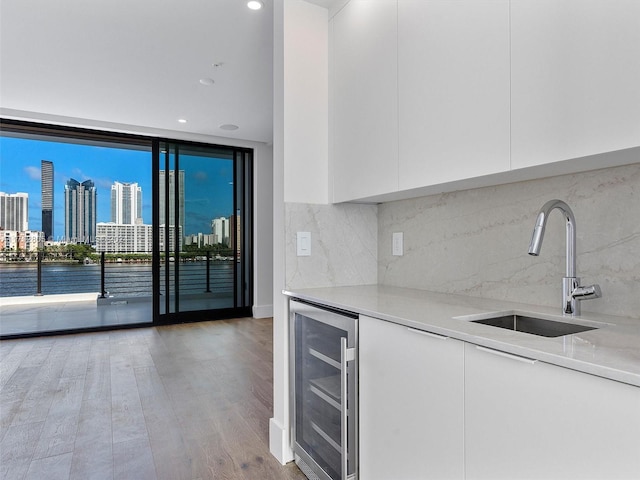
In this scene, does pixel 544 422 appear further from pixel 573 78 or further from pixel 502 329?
pixel 573 78

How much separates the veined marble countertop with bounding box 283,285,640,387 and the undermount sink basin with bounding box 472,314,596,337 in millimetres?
21

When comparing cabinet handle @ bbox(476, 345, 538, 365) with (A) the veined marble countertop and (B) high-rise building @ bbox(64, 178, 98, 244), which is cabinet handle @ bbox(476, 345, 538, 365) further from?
(B) high-rise building @ bbox(64, 178, 98, 244)

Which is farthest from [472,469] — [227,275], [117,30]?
[227,275]

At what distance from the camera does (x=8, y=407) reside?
2.66m

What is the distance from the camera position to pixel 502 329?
1088 millimetres

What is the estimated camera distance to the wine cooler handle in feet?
4.91

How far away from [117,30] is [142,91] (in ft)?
3.63

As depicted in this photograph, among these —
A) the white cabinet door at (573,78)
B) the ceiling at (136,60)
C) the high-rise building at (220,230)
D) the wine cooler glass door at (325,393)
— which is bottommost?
the wine cooler glass door at (325,393)

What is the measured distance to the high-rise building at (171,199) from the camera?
529cm

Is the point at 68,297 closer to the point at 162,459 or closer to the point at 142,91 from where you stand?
the point at 142,91

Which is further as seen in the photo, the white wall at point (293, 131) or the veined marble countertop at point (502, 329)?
the white wall at point (293, 131)

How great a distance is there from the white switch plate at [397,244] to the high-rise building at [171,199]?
3.93m

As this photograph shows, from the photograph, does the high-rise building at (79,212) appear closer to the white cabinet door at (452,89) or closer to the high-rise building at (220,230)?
the high-rise building at (220,230)

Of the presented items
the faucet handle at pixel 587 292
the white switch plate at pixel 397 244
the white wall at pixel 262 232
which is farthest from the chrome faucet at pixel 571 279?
the white wall at pixel 262 232
